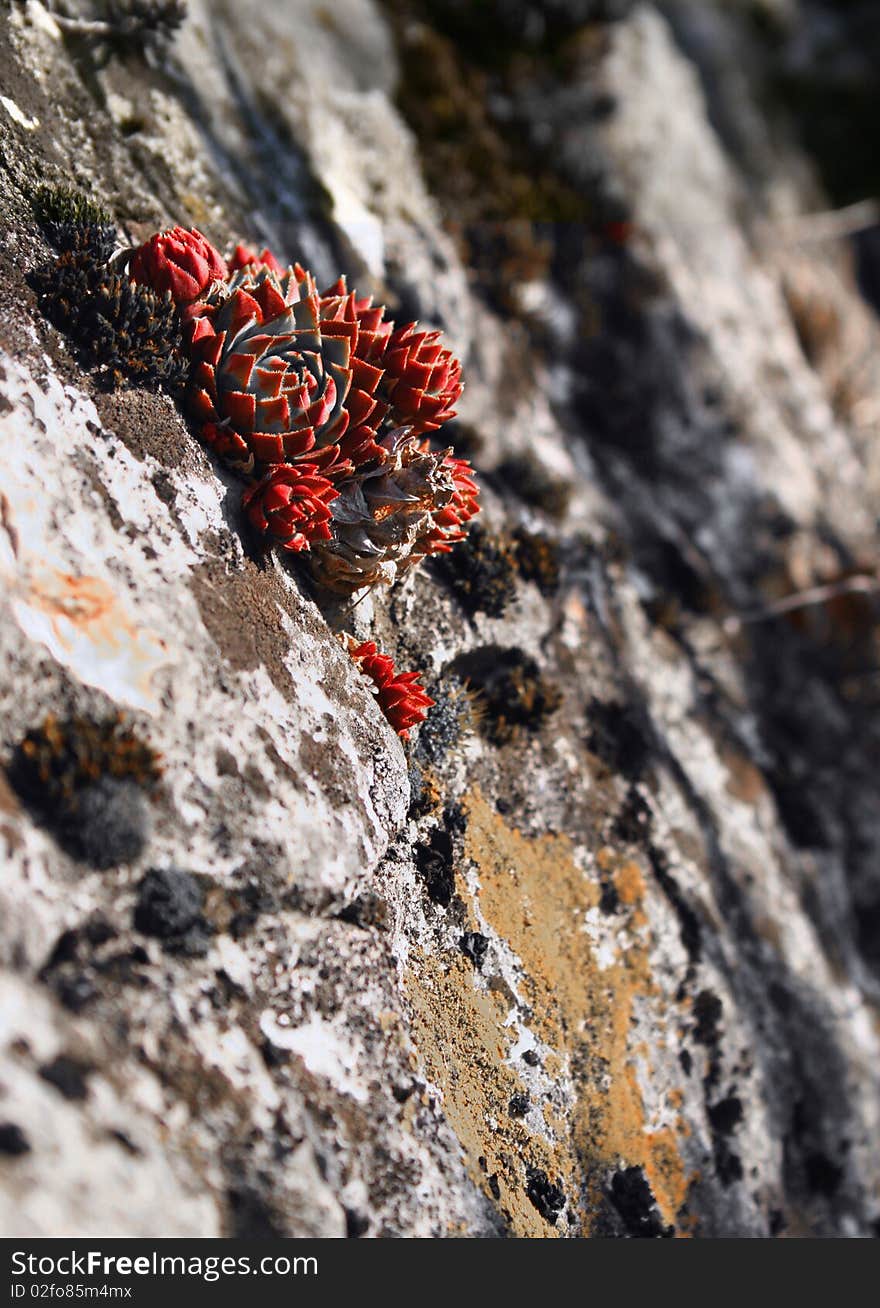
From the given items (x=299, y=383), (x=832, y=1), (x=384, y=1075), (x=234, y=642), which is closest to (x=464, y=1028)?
(x=384, y=1075)

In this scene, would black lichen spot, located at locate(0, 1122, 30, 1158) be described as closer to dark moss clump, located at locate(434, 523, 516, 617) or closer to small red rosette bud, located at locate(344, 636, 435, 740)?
small red rosette bud, located at locate(344, 636, 435, 740)

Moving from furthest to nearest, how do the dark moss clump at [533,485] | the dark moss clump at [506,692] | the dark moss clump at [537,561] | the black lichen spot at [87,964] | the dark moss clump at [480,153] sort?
the dark moss clump at [480,153]
the dark moss clump at [533,485]
the dark moss clump at [537,561]
the dark moss clump at [506,692]
the black lichen spot at [87,964]

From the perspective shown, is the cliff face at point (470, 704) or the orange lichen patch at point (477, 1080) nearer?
the cliff face at point (470, 704)

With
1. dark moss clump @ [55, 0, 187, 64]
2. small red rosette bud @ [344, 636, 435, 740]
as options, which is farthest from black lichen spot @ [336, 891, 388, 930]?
dark moss clump @ [55, 0, 187, 64]

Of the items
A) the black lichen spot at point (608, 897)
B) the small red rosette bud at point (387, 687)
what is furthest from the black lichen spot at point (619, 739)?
the small red rosette bud at point (387, 687)

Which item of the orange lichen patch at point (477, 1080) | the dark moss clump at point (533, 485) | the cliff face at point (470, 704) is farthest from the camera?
the dark moss clump at point (533, 485)

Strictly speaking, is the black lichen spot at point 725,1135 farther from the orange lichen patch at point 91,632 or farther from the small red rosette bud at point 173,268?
the small red rosette bud at point 173,268

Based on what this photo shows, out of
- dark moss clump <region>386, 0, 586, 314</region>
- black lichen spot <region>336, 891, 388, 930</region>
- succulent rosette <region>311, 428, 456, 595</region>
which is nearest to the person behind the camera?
black lichen spot <region>336, 891, 388, 930</region>

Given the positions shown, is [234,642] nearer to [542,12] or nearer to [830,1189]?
[830,1189]
